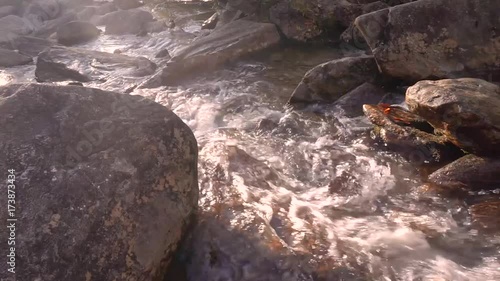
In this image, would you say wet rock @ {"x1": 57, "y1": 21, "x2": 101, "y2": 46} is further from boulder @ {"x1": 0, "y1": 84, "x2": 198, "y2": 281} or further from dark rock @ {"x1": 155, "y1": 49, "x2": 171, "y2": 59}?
boulder @ {"x1": 0, "y1": 84, "x2": 198, "y2": 281}

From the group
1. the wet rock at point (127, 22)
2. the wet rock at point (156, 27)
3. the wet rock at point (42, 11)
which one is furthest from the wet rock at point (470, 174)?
the wet rock at point (42, 11)

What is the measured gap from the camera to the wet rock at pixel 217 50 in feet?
33.5

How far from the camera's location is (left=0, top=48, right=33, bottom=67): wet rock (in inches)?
507

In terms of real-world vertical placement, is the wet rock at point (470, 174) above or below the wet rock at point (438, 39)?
below

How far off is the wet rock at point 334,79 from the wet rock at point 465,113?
227 centimetres

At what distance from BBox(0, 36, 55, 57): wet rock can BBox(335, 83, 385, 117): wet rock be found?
11.0 meters

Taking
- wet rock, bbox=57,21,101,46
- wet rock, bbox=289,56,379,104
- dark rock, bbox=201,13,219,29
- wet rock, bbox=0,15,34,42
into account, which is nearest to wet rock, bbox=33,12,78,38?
wet rock, bbox=0,15,34,42

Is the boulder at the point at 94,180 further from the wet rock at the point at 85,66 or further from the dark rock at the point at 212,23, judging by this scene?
the dark rock at the point at 212,23

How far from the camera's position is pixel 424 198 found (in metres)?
5.10

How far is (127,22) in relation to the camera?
16.6 m

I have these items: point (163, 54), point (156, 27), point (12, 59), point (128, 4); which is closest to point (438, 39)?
point (163, 54)

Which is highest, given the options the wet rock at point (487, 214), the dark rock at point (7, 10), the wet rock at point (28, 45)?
the wet rock at point (487, 214)

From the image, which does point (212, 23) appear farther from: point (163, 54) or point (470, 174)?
point (470, 174)

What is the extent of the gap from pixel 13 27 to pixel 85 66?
8919 mm
